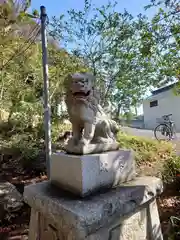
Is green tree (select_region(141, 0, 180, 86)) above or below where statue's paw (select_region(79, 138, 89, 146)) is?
above

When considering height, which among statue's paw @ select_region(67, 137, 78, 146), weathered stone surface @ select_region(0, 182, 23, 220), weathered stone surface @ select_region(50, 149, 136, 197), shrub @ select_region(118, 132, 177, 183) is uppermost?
statue's paw @ select_region(67, 137, 78, 146)

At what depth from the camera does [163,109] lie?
1097cm

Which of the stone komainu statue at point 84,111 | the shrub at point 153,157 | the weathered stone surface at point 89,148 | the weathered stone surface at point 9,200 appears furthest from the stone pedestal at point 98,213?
the shrub at point 153,157

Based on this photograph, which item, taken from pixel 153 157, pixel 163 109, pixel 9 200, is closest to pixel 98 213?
pixel 9 200

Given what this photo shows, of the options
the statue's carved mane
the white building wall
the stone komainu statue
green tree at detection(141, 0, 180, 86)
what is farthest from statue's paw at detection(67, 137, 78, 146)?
the white building wall

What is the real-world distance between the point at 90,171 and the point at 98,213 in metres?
0.26

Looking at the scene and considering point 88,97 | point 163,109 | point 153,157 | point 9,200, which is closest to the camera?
point 88,97

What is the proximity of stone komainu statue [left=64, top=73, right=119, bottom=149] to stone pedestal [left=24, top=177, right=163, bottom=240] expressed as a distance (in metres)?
0.39

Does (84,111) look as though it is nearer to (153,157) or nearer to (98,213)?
(98,213)

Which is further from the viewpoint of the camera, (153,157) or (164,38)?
(153,157)

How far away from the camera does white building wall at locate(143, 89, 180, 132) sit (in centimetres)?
1005

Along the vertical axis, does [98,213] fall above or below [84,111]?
below

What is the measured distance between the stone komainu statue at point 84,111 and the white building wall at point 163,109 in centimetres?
971

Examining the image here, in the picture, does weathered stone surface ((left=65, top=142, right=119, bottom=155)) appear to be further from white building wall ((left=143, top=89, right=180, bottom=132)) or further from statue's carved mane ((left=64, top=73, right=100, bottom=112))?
white building wall ((left=143, top=89, right=180, bottom=132))
